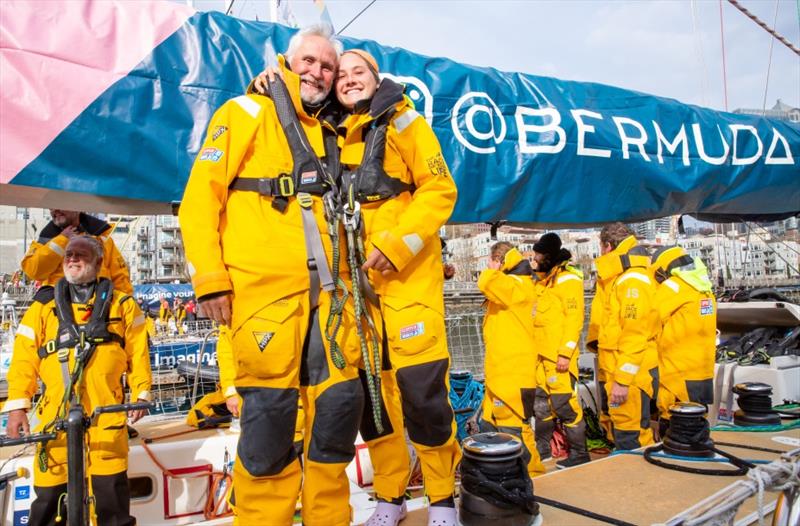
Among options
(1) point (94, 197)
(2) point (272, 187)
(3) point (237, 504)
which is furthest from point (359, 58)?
(3) point (237, 504)

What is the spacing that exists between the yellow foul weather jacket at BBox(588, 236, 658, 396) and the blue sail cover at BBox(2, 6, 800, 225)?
1.07 metres

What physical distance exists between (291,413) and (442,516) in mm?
765

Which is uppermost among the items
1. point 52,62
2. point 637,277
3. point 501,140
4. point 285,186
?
point 52,62

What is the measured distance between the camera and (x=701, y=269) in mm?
5008

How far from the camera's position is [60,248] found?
13.1 ft

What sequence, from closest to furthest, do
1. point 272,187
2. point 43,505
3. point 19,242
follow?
point 272,187 → point 43,505 → point 19,242

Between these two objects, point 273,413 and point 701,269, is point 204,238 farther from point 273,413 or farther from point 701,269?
point 701,269

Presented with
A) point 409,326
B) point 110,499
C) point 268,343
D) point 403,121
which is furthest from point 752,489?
point 110,499

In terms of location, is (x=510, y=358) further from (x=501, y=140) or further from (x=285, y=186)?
(x=285, y=186)

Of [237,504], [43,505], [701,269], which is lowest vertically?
[43,505]

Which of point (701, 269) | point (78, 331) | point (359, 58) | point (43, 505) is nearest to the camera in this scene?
point (359, 58)

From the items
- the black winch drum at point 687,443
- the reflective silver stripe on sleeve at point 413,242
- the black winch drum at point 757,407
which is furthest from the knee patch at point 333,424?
the black winch drum at point 757,407

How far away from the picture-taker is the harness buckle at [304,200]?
202 cm

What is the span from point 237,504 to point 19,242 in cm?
7094
